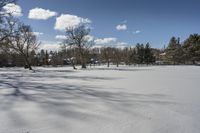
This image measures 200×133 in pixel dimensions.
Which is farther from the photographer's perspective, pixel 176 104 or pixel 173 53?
pixel 173 53

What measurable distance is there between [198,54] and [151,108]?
59.8 metres

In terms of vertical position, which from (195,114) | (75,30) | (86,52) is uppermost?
(75,30)

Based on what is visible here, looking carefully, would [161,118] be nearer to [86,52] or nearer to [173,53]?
[86,52]

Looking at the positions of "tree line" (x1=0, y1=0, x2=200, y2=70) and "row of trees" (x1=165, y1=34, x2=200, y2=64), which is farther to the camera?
"row of trees" (x1=165, y1=34, x2=200, y2=64)

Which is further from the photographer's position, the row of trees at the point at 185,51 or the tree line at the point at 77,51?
the row of trees at the point at 185,51

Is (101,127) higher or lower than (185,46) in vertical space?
lower

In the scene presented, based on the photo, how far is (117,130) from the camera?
4.22 meters

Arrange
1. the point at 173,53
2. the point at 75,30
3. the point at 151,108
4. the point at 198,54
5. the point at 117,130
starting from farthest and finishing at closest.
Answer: the point at 173,53 < the point at 198,54 < the point at 75,30 < the point at 151,108 < the point at 117,130

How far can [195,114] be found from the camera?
5457 mm

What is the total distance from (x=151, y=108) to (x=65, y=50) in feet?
140

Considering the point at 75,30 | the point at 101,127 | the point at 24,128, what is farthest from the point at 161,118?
the point at 75,30

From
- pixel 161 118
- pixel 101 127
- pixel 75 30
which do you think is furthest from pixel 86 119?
pixel 75 30

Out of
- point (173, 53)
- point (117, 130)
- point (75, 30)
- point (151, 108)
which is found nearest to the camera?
point (117, 130)

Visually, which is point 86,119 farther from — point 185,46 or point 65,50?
point 185,46
